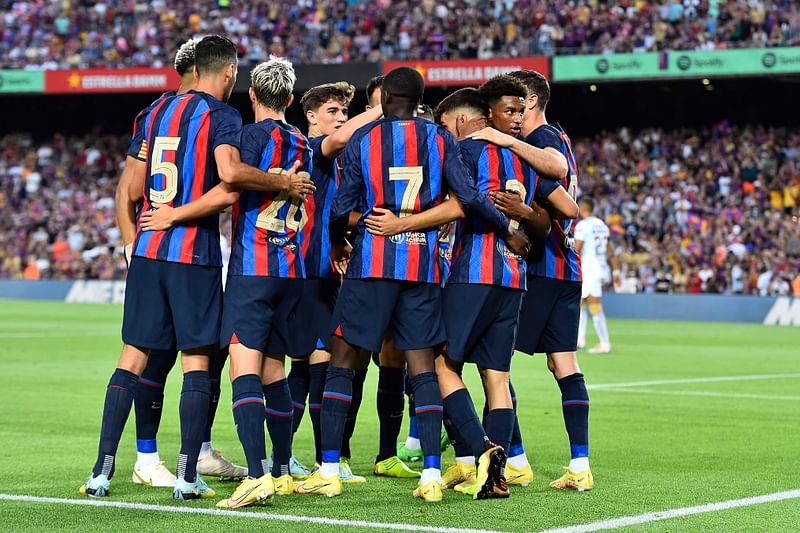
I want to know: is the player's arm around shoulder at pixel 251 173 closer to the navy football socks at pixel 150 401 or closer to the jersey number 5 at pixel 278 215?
the jersey number 5 at pixel 278 215

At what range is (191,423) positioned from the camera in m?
6.30

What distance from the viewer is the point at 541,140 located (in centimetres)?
693

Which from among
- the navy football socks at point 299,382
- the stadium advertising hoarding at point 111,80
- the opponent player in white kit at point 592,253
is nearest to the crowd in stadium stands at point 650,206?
the stadium advertising hoarding at point 111,80

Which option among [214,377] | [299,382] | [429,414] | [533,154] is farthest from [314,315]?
[533,154]

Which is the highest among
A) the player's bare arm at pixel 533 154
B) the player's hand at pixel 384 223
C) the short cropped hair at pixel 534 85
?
the short cropped hair at pixel 534 85

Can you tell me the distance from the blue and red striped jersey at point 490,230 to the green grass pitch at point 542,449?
1.19m

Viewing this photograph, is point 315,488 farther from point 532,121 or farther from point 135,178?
point 532,121

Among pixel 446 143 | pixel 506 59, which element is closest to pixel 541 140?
pixel 446 143

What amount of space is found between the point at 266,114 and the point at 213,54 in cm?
42

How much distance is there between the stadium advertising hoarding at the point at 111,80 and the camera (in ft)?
121

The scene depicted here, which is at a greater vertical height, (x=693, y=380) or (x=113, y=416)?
(x=113, y=416)

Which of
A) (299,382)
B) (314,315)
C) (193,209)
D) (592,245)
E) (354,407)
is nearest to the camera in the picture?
(193,209)

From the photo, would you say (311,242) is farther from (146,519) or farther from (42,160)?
(42,160)

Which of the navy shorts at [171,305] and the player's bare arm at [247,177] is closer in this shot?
the player's bare arm at [247,177]
